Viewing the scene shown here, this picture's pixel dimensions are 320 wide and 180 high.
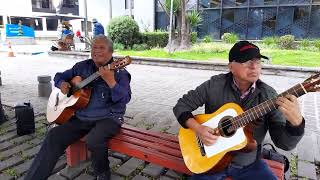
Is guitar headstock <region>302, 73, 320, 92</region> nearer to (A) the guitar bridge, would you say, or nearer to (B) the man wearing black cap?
(B) the man wearing black cap

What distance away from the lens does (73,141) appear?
3.22 metres

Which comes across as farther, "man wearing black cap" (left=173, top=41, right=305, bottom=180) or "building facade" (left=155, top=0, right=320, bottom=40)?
"building facade" (left=155, top=0, right=320, bottom=40)

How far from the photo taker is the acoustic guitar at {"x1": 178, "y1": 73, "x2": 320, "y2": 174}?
7.37 feet

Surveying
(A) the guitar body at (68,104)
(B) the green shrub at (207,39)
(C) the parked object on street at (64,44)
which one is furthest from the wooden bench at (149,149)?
(C) the parked object on street at (64,44)

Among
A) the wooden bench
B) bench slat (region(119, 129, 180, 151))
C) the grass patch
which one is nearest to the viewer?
the wooden bench

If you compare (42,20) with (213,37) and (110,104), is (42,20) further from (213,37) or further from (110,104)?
(110,104)

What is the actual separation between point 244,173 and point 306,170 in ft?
4.27

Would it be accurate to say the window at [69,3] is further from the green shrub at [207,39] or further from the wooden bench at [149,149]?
the wooden bench at [149,149]

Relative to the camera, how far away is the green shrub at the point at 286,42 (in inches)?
560

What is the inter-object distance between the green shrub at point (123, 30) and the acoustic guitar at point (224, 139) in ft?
44.7

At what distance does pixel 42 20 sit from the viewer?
40.5 metres

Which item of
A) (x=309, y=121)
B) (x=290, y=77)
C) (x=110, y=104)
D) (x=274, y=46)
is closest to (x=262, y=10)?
(x=274, y=46)

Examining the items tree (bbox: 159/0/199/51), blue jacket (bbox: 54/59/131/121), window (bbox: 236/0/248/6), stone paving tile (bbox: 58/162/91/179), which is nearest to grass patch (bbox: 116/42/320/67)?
tree (bbox: 159/0/199/51)

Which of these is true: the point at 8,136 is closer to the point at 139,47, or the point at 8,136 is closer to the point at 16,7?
the point at 139,47
